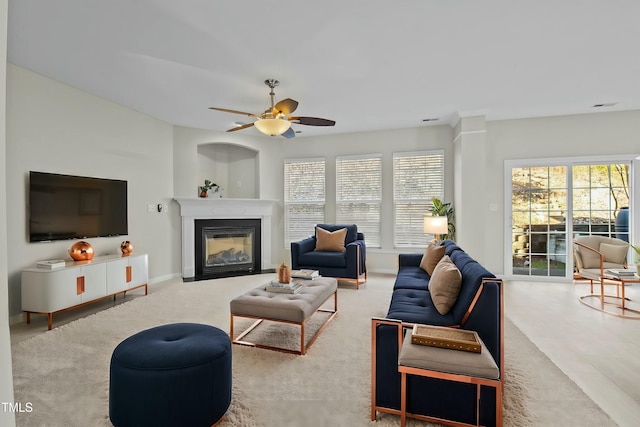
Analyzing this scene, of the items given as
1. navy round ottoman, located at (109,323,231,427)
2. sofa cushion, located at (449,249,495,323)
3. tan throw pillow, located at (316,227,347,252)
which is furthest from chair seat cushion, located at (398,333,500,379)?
tan throw pillow, located at (316,227,347,252)

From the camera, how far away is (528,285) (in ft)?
16.2

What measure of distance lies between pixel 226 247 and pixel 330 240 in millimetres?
2148

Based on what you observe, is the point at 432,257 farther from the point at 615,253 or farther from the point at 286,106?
the point at 615,253

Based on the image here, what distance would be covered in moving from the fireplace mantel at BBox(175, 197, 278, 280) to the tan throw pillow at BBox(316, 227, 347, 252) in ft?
4.55

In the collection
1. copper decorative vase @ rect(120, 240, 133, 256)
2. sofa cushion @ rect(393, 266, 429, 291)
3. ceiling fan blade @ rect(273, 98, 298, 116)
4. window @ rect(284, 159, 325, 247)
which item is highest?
ceiling fan blade @ rect(273, 98, 298, 116)

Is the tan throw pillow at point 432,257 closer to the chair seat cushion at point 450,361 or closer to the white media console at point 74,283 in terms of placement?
the chair seat cushion at point 450,361

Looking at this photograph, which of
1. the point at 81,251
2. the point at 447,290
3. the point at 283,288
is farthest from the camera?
the point at 81,251

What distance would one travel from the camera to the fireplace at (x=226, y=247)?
5781mm

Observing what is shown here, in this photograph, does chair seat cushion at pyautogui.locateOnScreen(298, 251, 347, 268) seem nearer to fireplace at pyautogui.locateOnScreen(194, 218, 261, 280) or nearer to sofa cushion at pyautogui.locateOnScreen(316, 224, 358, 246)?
sofa cushion at pyautogui.locateOnScreen(316, 224, 358, 246)

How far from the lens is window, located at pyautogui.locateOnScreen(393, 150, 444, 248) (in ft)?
18.8

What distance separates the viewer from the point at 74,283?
11.4 ft

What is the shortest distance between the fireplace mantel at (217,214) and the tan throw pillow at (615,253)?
5.35m

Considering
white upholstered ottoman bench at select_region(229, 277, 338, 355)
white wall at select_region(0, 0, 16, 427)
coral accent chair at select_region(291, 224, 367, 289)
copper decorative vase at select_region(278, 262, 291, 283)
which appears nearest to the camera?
white wall at select_region(0, 0, 16, 427)

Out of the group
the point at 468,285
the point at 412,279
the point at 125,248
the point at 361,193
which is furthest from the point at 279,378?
the point at 361,193
